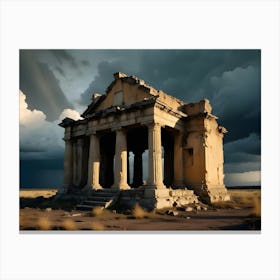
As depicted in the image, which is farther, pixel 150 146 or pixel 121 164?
pixel 121 164

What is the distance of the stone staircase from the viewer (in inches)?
543

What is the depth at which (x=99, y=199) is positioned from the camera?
14.8 meters

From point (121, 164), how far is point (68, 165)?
619 centimetres

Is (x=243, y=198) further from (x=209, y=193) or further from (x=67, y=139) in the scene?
(x=67, y=139)

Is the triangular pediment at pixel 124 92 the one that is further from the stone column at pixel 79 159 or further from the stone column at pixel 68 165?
the stone column at pixel 68 165

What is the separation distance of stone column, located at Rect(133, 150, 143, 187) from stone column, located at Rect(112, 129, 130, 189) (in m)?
8.58

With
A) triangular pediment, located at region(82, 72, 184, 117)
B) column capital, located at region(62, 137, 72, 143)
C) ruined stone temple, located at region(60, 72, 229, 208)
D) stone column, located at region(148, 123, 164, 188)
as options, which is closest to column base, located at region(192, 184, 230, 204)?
ruined stone temple, located at region(60, 72, 229, 208)

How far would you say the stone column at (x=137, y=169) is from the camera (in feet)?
79.5

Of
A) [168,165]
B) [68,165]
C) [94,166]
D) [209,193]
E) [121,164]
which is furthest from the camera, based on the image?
[168,165]

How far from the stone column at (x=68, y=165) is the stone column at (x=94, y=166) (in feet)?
9.56

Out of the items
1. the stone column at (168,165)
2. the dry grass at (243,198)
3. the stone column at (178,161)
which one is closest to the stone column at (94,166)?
the stone column at (178,161)

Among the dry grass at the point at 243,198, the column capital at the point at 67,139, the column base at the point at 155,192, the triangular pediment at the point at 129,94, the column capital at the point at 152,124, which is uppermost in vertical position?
the triangular pediment at the point at 129,94

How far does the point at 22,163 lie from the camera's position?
10172 mm

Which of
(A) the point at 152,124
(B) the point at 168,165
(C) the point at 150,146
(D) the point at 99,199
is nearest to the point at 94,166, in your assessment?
(D) the point at 99,199
